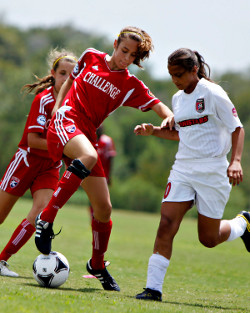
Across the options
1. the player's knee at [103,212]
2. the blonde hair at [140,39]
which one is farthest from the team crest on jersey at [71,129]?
the blonde hair at [140,39]

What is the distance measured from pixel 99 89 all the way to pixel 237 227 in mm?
2137

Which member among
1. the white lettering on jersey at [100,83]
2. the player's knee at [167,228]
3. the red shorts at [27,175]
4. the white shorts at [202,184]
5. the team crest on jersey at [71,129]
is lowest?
the red shorts at [27,175]

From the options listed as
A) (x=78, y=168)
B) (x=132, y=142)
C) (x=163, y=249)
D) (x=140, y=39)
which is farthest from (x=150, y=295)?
(x=132, y=142)

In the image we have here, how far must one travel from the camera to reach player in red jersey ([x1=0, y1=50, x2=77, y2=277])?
6.42m

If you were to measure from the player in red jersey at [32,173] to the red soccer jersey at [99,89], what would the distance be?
0.68 m

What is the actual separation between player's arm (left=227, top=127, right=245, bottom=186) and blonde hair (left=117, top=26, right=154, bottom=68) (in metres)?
1.30

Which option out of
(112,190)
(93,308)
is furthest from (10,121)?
(93,308)

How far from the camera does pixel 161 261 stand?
5.28 meters

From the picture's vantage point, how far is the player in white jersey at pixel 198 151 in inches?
212

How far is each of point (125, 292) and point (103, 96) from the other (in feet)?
6.56

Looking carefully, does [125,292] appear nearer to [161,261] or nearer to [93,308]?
[161,261]

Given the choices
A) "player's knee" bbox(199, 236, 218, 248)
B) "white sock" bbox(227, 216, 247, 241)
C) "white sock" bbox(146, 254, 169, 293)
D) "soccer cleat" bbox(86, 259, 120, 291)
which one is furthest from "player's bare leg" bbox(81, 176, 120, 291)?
"white sock" bbox(227, 216, 247, 241)

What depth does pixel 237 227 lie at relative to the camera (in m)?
6.27

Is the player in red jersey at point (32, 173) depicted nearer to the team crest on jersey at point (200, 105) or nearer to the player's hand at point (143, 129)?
the player's hand at point (143, 129)
